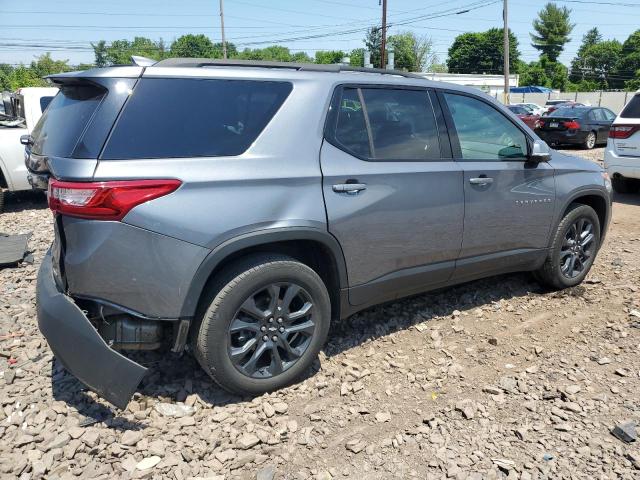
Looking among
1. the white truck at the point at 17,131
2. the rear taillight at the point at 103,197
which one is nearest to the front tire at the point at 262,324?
the rear taillight at the point at 103,197

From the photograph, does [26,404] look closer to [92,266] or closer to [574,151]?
[92,266]

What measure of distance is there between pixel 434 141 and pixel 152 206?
201 centimetres

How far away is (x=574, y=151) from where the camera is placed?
1639 cm

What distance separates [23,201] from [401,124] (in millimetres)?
7724

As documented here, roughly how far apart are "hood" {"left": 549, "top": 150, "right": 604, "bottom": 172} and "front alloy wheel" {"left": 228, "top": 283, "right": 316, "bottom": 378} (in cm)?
257

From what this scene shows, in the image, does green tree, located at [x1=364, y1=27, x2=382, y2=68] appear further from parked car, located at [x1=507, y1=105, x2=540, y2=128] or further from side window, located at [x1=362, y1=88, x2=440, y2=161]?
side window, located at [x1=362, y1=88, x2=440, y2=161]

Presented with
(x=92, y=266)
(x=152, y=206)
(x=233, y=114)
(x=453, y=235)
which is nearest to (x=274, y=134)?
(x=233, y=114)

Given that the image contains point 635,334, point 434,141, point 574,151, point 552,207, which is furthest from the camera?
point 574,151

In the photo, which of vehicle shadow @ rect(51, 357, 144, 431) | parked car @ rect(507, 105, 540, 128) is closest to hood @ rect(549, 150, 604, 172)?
vehicle shadow @ rect(51, 357, 144, 431)

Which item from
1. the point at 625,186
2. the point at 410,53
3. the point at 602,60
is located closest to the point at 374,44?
the point at 410,53

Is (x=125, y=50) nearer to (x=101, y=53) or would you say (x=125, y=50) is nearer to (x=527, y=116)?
(x=101, y=53)

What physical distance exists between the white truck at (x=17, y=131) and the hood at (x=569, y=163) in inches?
286

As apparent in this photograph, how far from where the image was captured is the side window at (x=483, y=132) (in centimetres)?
376

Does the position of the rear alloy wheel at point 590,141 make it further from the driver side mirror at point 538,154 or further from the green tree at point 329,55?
the green tree at point 329,55
